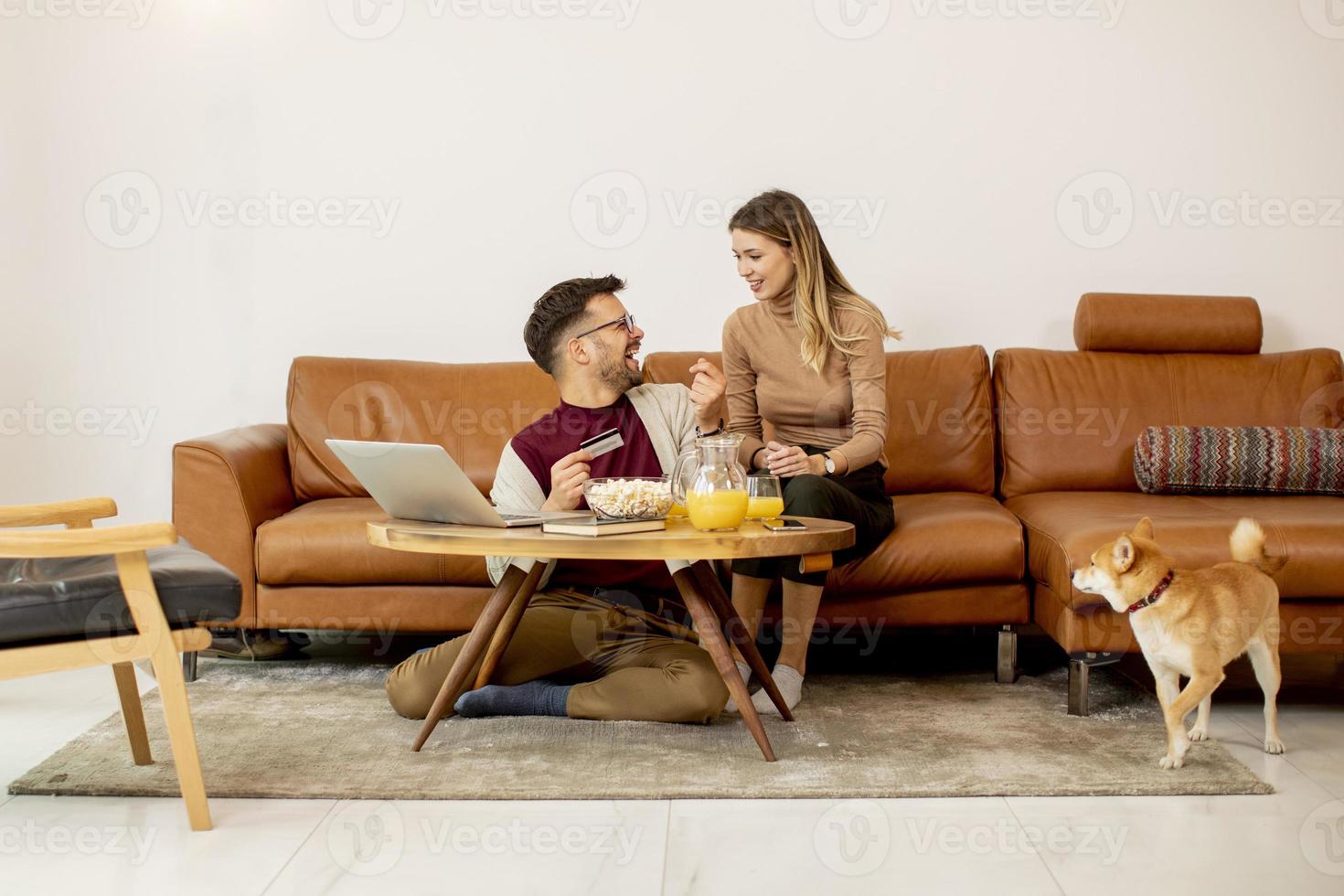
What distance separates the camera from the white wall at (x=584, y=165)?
3799 millimetres

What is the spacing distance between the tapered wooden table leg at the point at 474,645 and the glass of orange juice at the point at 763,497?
0.48 m

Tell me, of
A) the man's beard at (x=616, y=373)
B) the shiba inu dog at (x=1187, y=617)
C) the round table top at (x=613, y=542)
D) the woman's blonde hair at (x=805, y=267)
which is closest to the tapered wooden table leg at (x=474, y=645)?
the round table top at (x=613, y=542)

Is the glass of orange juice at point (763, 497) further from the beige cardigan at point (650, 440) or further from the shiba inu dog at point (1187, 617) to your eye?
the shiba inu dog at point (1187, 617)

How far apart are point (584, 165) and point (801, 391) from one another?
50.7 inches

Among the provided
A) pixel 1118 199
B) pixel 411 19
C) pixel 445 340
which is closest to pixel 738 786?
pixel 445 340

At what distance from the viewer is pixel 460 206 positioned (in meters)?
3.87

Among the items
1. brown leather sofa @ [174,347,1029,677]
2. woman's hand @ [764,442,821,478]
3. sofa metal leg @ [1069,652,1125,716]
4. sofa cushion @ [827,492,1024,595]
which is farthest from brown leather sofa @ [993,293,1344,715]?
woman's hand @ [764,442,821,478]

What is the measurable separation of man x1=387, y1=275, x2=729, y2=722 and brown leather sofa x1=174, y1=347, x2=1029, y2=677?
0.44 metres

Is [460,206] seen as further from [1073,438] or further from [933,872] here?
[933,872]

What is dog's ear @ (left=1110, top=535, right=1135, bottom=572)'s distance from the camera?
2311 mm

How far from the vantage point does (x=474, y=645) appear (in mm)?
2367

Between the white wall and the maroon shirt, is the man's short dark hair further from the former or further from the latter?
the white wall

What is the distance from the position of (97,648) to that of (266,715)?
31.1 inches

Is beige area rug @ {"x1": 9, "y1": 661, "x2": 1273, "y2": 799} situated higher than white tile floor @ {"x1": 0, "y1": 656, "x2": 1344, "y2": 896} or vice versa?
white tile floor @ {"x1": 0, "y1": 656, "x2": 1344, "y2": 896}
